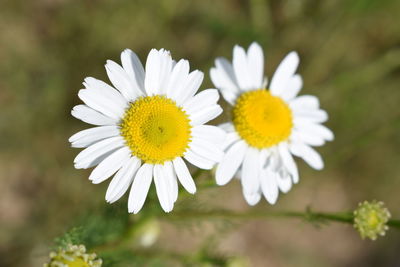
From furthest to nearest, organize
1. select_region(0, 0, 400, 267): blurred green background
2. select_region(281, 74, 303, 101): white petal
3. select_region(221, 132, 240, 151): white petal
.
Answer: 1. select_region(0, 0, 400, 267): blurred green background
2. select_region(281, 74, 303, 101): white petal
3. select_region(221, 132, 240, 151): white petal

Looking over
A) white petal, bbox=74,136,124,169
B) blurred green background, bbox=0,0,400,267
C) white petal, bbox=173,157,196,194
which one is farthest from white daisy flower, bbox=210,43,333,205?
blurred green background, bbox=0,0,400,267

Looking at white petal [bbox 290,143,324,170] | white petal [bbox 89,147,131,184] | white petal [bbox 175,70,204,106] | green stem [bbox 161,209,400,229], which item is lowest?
green stem [bbox 161,209,400,229]

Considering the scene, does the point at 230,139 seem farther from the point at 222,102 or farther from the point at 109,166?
the point at 222,102

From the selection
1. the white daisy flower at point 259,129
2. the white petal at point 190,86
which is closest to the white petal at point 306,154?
the white daisy flower at point 259,129

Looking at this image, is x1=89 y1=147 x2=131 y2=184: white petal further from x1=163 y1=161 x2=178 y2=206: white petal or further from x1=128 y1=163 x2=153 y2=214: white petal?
x1=163 y1=161 x2=178 y2=206: white petal

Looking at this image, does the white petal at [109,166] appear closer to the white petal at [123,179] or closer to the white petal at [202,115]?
the white petal at [123,179]

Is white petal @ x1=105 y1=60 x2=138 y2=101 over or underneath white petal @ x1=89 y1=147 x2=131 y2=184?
over

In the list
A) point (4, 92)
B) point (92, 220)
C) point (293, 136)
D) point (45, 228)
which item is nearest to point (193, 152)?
point (293, 136)

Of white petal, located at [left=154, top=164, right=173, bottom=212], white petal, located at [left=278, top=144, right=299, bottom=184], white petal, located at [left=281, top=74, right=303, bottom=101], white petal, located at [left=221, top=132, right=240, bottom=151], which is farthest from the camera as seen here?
white petal, located at [left=281, top=74, right=303, bottom=101]
